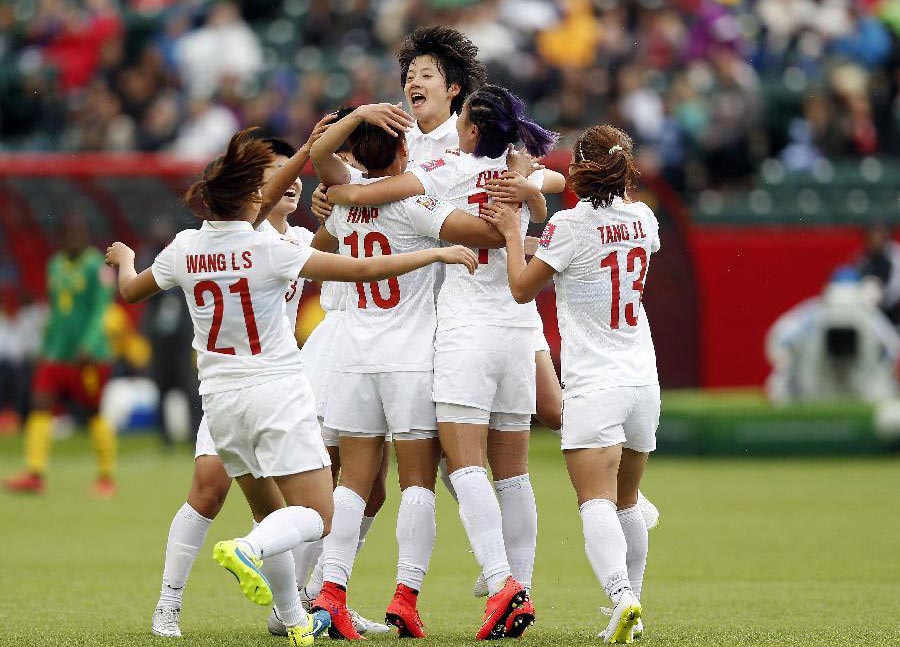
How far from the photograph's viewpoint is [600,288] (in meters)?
6.79

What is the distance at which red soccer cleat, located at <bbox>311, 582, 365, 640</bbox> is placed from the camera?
679cm

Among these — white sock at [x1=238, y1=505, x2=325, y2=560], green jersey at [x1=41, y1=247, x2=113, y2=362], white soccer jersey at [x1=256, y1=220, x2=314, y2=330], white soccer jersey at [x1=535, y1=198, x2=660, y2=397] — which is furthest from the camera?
green jersey at [x1=41, y1=247, x2=113, y2=362]

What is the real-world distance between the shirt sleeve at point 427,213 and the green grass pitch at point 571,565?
164cm

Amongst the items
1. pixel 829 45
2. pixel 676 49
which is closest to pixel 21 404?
pixel 676 49

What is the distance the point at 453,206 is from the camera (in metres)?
6.88

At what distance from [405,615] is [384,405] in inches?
33.5

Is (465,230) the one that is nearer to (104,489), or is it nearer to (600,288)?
(600,288)

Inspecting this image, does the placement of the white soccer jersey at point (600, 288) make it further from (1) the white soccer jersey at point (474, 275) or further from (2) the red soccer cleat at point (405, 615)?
(2) the red soccer cleat at point (405, 615)

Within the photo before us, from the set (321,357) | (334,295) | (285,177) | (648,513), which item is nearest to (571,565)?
(648,513)

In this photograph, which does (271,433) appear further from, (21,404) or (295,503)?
(21,404)

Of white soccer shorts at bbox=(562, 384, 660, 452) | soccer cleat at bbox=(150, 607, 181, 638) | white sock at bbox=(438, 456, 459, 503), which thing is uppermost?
white soccer shorts at bbox=(562, 384, 660, 452)

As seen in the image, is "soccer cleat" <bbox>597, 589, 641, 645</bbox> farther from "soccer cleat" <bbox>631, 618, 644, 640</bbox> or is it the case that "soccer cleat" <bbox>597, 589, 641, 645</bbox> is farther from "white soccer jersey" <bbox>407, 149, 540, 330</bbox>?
"white soccer jersey" <bbox>407, 149, 540, 330</bbox>

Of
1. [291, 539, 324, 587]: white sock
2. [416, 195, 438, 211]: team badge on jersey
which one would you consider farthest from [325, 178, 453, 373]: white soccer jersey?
[291, 539, 324, 587]: white sock

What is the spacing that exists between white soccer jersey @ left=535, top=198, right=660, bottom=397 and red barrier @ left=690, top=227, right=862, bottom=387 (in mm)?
10416
